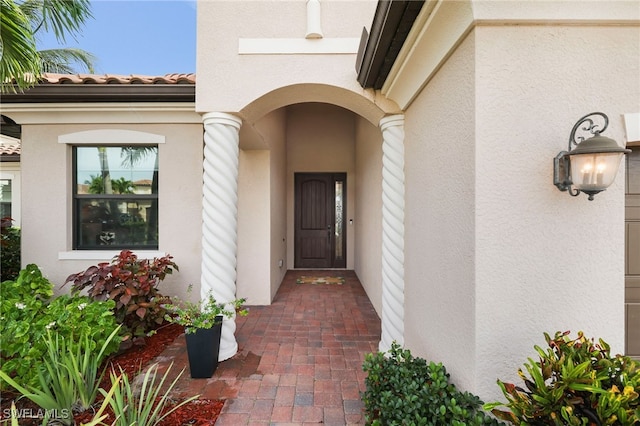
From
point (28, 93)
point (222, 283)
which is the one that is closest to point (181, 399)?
point (222, 283)

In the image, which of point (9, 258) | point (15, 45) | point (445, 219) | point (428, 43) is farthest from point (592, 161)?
point (9, 258)

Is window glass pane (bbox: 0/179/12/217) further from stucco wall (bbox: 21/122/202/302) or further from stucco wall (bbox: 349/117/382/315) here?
stucco wall (bbox: 349/117/382/315)

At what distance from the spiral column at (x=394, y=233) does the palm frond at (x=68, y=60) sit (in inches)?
461

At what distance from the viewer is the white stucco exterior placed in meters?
1.80

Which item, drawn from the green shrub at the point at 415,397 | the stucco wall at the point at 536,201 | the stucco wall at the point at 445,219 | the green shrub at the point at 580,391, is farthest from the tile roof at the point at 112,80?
the green shrub at the point at 580,391

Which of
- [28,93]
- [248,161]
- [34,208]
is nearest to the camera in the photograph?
[28,93]

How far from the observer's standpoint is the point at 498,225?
182cm

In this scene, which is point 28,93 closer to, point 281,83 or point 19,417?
point 281,83

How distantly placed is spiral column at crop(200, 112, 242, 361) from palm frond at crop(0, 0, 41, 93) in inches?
75.9

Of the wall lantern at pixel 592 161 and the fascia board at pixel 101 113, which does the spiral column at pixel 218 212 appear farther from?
the wall lantern at pixel 592 161

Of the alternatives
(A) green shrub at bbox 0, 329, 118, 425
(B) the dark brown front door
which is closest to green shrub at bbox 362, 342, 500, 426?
(A) green shrub at bbox 0, 329, 118, 425

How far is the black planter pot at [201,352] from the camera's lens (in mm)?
3021

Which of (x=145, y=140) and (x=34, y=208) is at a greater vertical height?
(x=145, y=140)

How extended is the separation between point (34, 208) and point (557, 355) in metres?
6.65
